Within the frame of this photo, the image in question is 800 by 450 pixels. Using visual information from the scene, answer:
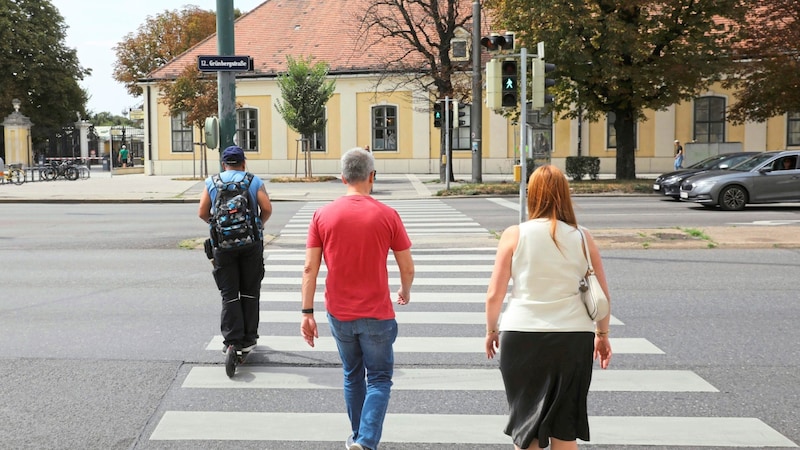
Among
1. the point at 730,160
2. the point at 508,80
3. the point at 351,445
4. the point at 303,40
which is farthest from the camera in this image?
the point at 303,40

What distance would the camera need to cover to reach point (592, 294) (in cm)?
402

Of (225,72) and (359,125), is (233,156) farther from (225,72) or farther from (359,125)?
(359,125)

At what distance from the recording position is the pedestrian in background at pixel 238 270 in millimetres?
6742

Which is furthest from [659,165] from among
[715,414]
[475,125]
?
[715,414]

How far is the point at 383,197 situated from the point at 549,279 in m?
25.4

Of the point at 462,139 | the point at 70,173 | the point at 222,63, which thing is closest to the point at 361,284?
the point at 222,63

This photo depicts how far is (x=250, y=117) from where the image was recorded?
48.4 metres

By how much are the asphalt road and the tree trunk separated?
782 inches

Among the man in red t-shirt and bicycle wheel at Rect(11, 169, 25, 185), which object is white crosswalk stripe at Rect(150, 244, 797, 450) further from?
bicycle wheel at Rect(11, 169, 25, 185)

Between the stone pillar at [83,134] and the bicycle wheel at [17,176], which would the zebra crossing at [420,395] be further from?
the stone pillar at [83,134]

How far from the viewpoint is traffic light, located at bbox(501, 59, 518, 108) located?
1666 centimetres

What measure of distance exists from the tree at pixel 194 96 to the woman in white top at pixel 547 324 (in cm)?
3769

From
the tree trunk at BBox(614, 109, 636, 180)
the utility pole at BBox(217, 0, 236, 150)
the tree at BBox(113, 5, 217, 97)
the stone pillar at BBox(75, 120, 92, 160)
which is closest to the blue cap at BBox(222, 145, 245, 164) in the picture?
the utility pole at BBox(217, 0, 236, 150)

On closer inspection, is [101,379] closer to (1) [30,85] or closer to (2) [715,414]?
(2) [715,414]
